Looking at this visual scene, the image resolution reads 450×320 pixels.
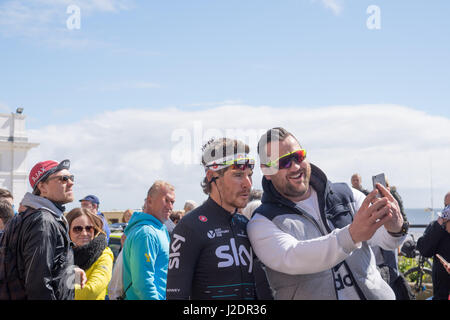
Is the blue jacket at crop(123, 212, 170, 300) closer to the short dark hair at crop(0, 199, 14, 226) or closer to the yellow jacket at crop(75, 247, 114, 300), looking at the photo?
the yellow jacket at crop(75, 247, 114, 300)

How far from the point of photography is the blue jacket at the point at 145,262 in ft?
14.8

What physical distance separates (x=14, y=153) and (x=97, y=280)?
62115 millimetres

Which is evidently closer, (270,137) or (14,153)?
(270,137)

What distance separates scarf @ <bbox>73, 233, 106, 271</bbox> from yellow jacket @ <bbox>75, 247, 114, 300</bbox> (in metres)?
0.05

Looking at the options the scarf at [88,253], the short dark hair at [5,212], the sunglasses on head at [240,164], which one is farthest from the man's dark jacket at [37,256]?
the short dark hair at [5,212]

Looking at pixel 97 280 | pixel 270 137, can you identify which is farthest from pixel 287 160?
pixel 97 280

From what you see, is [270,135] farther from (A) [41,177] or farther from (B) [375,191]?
(A) [41,177]

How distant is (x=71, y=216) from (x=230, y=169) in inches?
105

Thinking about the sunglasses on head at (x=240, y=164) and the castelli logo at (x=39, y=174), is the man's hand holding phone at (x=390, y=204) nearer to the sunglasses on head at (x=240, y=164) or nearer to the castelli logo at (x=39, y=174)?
the sunglasses on head at (x=240, y=164)

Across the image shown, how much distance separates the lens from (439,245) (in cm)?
609

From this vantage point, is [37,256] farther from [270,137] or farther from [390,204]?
[390,204]

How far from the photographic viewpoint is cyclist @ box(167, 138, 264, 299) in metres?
2.85

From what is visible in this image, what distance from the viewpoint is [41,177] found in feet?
13.1
